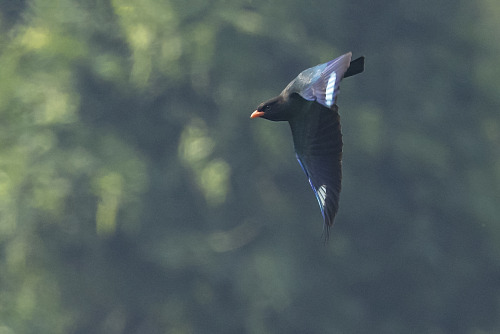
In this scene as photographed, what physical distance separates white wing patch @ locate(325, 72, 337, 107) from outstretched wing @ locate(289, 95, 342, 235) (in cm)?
50

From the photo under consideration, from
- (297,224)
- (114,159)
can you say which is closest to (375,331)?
(297,224)

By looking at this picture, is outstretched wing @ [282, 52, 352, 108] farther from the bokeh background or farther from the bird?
A: the bokeh background

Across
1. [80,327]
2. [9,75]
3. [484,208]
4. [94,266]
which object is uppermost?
[9,75]

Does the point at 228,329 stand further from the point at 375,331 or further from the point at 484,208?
the point at 484,208

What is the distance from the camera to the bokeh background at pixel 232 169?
43.1 feet

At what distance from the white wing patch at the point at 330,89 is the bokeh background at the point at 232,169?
26.3ft

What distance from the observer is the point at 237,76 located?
13.6m

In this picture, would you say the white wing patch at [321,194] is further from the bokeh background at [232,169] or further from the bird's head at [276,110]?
the bokeh background at [232,169]

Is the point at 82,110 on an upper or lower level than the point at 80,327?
upper

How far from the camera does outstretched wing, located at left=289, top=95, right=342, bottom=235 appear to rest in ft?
19.0

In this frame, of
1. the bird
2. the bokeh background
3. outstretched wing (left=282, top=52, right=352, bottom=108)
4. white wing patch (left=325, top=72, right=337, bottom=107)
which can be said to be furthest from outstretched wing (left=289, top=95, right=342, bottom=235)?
the bokeh background

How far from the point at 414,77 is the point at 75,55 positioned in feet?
14.3

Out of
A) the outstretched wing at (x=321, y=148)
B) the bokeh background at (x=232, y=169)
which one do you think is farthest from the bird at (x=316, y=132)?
the bokeh background at (x=232, y=169)

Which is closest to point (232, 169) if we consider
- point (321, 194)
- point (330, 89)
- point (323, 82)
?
point (321, 194)
